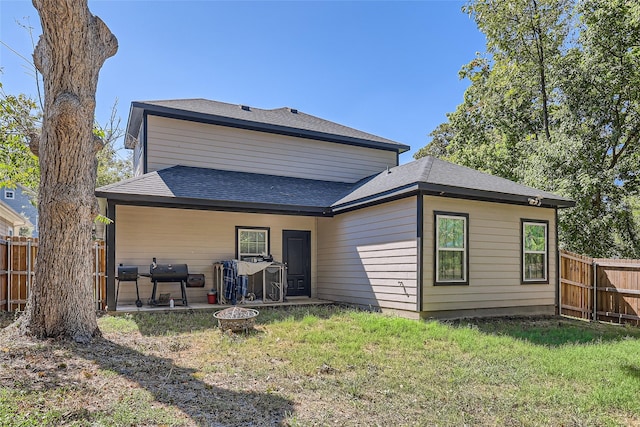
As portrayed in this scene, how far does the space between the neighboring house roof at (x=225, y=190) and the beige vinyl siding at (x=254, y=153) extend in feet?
0.92

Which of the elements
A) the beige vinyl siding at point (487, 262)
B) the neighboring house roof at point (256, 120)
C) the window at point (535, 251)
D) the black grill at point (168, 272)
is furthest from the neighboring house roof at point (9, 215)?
the window at point (535, 251)

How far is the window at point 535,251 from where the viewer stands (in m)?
8.75

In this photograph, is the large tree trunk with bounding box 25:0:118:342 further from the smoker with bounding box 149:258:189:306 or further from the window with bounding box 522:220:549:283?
the window with bounding box 522:220:549:283

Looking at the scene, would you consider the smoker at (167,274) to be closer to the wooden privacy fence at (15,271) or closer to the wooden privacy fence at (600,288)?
the wooden privacy fence at (15,271)

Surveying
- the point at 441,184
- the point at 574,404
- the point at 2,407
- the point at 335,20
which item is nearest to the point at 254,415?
the point at 2,407

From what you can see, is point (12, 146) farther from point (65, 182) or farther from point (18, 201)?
point (18, 201)

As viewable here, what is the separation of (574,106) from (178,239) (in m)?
12.5

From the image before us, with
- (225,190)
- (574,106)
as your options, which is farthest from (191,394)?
(574,106)

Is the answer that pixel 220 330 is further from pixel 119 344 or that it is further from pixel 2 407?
pixel 2 407

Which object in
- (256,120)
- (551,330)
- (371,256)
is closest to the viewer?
(551,330)

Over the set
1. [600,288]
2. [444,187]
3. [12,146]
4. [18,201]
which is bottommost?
[600,288]

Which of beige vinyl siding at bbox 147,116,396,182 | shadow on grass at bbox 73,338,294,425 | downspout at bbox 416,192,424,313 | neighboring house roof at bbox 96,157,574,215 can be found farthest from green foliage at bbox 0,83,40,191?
downspout at bbox 416,192,424,313

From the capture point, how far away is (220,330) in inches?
251

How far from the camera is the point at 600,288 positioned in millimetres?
9188
